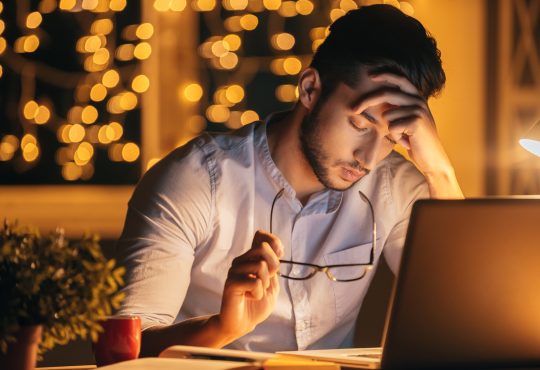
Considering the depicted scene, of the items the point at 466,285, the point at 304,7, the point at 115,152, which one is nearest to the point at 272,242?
the point at 466,285

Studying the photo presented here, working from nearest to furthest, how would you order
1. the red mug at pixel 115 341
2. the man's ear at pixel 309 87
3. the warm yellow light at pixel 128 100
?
the red mug at pixel 115 341
the man's ear at pixel 309 87
the warm yellow light at pixel 128 100

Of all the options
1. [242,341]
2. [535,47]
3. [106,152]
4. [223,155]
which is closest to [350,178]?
[223,155]

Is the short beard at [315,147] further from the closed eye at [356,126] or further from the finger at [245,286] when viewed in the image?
the finger at [245,286]

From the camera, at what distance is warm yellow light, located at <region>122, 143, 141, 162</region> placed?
421 centimetres

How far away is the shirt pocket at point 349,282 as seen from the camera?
2.35 metres

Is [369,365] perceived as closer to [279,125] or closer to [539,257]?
[539,257]

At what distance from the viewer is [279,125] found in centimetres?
246

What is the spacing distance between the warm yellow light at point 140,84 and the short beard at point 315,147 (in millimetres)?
1923

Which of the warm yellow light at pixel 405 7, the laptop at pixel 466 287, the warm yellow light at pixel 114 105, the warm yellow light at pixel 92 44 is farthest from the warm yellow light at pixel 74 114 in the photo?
the laptop at pixel 466 287

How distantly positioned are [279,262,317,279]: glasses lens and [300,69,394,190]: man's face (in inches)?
7.6

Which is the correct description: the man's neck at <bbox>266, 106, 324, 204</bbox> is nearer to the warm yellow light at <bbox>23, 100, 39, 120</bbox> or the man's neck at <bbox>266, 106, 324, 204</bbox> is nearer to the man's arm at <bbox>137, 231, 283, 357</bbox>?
the man's arm at <bbox>137, 231, 283, 357</bbox>

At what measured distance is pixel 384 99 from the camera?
2.25 metres

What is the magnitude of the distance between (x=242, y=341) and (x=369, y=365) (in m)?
0.72

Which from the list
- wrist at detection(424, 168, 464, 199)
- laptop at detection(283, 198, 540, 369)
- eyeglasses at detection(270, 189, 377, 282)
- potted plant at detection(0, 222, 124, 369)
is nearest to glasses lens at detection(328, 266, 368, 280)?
eyeglasses at detection(270, 189, 377, 282)
